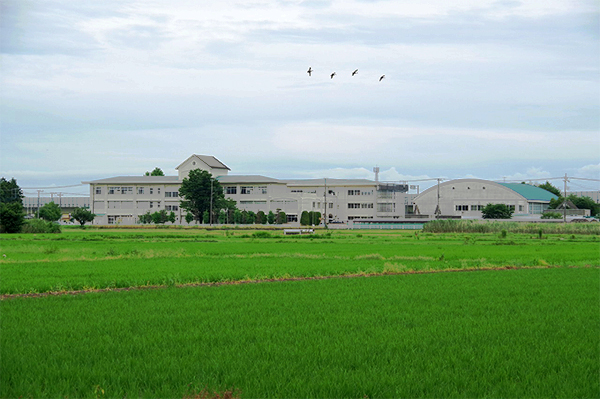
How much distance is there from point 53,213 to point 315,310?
8864 centimetres

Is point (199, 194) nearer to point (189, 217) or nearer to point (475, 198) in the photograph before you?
point (189, 217)

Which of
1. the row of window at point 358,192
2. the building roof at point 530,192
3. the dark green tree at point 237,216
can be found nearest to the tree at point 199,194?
the dark green tree at point 237,216

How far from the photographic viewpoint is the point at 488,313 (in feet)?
42.6

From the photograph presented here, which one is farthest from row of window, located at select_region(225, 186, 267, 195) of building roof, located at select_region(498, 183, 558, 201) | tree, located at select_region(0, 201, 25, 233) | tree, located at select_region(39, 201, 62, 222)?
tree, located at select_region(0, 201, 25, 233)

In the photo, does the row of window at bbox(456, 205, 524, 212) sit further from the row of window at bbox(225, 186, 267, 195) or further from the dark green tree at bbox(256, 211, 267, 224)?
the dark green tree at bbox(256, 211, 267, 224)

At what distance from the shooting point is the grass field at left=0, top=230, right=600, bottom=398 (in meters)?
7.62

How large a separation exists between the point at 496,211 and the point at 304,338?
84749 millimetres

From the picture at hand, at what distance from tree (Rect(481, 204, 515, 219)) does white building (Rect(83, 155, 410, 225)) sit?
13.5 metres

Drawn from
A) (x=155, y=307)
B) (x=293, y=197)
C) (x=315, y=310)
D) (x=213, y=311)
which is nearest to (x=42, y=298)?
(x=155, y=307)

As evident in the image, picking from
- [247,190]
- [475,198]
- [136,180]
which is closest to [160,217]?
[136,180]

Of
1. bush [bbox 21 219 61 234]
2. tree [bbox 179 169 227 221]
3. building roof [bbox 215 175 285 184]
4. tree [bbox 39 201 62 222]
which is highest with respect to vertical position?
building roof [bbox 215 175 285 184]

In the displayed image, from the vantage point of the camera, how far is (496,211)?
294 ft

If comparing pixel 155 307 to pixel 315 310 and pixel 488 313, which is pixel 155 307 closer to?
pixel 315 310

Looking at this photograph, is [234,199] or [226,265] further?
[234,199]
